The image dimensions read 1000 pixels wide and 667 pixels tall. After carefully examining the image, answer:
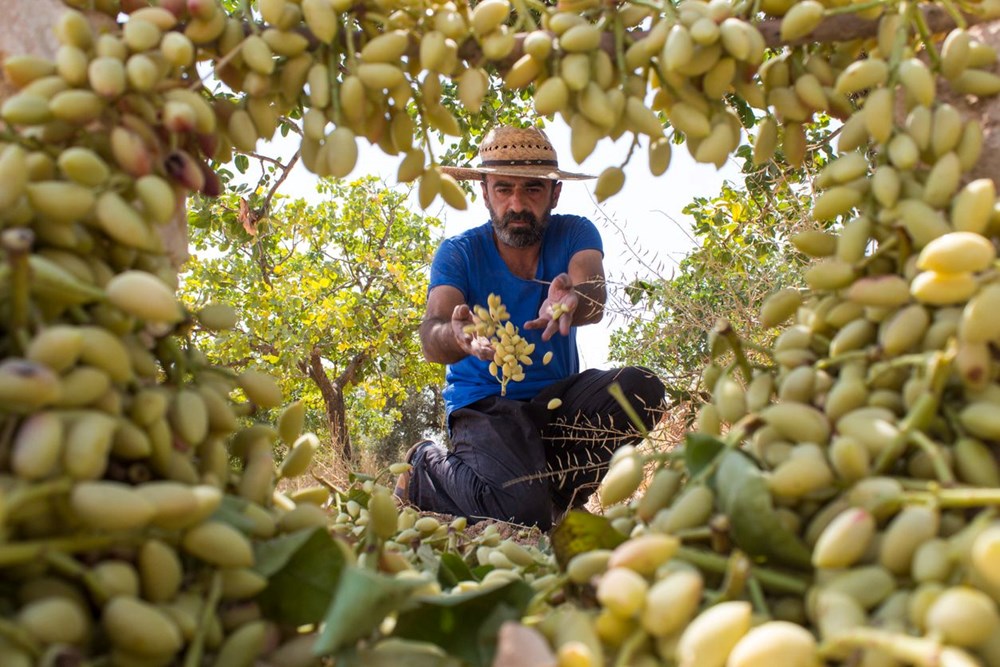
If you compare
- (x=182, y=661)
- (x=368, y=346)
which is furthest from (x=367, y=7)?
(x=368, y=346)

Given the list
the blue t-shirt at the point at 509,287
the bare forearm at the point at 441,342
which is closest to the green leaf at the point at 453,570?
the bare forearm at the point at 441,342

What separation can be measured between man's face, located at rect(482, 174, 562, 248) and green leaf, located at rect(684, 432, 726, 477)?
2978mm

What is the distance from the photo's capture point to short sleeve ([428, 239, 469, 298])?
364 cm

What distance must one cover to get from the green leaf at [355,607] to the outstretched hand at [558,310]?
1.84 meters

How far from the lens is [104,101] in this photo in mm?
731

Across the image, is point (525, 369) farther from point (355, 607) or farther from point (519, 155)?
point (355, 607)

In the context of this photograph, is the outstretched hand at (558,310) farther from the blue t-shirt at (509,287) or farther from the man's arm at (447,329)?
the blue t-shirt at (509,287)

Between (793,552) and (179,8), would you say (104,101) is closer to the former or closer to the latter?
(179,8)

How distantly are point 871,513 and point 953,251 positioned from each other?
7.9 inches

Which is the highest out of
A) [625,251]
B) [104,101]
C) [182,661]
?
[625,251]

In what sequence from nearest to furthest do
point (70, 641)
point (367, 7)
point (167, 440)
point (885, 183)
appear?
1. point (70, 641)
2. point (167, 440)
3. point (885, 183)
4. point (367, 7)

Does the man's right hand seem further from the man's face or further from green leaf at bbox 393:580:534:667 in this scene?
green leaf at bbox 393:580:534:667

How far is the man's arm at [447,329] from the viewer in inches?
119

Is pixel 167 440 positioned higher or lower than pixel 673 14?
lower
